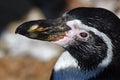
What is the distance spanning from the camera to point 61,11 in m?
5.32

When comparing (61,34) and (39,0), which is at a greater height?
(39,0)

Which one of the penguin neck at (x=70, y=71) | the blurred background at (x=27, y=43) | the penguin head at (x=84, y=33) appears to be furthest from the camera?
the blurred background at (x=27, y=43)

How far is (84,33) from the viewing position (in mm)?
2793

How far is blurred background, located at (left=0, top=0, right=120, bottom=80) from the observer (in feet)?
15.5

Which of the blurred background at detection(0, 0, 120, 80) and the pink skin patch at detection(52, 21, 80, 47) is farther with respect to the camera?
the blurred background at detection(0, 0, 120, 80)

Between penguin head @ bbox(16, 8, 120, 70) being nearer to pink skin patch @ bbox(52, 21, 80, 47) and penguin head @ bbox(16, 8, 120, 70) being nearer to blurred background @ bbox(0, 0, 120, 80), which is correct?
pink skin patch @ bbox(52, 21, 80, 47)

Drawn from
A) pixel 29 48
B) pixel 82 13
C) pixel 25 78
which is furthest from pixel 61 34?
pixel 29 48

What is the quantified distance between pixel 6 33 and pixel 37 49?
296 mm

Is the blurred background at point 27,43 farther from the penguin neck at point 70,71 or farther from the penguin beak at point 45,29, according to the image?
the penguin beak at point 45,29

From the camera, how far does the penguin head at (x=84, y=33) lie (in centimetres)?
276

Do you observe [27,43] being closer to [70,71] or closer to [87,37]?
[70,71]

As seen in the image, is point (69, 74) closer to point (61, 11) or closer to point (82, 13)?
point (82, 13)

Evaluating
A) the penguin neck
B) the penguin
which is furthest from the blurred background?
the penguin

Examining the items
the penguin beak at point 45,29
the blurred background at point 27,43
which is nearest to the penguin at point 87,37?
the penguin beak at point 45,29
